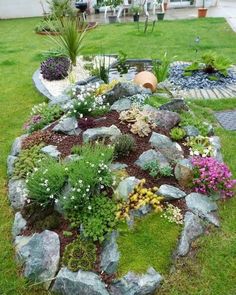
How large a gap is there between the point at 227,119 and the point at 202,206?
2703 mm

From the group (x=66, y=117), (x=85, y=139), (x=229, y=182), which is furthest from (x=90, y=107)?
(x=229, y=182)

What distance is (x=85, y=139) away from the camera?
15.9 ft

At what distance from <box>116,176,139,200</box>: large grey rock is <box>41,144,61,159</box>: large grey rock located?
1.09 metres

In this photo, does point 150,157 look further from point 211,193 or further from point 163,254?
point 163,254

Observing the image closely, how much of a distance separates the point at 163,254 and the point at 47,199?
137cm

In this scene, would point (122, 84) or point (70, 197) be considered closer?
point (70, 197)

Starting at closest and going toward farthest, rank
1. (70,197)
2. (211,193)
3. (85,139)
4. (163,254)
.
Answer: (163,254) → (70,197) → (211,193) → (85,139)

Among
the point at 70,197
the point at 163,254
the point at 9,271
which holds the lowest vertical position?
the point at 9,271

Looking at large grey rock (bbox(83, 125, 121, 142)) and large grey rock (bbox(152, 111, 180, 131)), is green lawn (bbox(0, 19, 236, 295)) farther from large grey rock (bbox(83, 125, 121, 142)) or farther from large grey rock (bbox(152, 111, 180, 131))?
large grey rock (bbox(83, 125, 121, 142))

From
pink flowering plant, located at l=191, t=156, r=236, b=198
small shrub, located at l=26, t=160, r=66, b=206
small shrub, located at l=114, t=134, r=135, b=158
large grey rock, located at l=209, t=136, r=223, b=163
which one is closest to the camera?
small shrub, located at l=26, t=160, r=66, b=206

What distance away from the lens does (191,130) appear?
5078 millimetres

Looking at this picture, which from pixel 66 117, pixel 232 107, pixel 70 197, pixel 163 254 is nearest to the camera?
pixel 163 254

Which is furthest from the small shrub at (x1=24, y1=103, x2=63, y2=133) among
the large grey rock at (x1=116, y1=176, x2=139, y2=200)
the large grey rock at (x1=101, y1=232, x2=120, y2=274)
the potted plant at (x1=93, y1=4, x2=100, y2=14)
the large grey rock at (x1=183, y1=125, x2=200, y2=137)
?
the potted plant at (x1=93, y1=4, x2=100, y2=14)

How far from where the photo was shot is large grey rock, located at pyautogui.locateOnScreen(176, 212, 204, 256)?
3.50 metres
